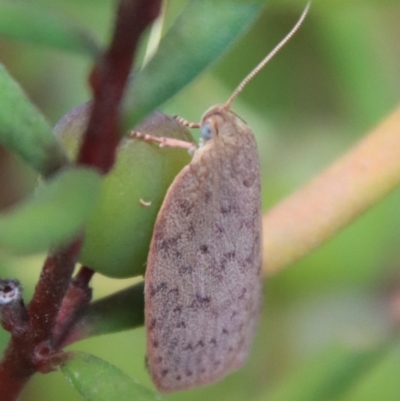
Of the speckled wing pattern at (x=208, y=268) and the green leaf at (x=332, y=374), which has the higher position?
the speckled wing pattern at (x=208, y=268)

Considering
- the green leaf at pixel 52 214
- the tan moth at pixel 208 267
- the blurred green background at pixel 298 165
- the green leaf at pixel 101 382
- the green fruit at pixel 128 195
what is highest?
the green leaf at pixel 52 214

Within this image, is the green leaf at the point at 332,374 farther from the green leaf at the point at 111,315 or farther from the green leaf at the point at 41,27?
the green leaf at the point at 41,27

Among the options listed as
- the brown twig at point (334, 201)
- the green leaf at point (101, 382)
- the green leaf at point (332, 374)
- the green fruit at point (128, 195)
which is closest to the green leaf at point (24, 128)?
the green fruit at point (128, 195)

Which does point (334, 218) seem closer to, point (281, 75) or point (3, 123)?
point (3, 123)

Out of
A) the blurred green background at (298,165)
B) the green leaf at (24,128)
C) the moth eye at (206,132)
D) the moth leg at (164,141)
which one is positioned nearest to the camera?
the green leaf at (24,128)

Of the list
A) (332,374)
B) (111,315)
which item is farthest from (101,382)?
(332,374)

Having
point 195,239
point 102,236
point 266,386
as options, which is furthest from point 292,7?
point 266,386

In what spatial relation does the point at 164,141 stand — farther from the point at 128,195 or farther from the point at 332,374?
the point at 332,374
